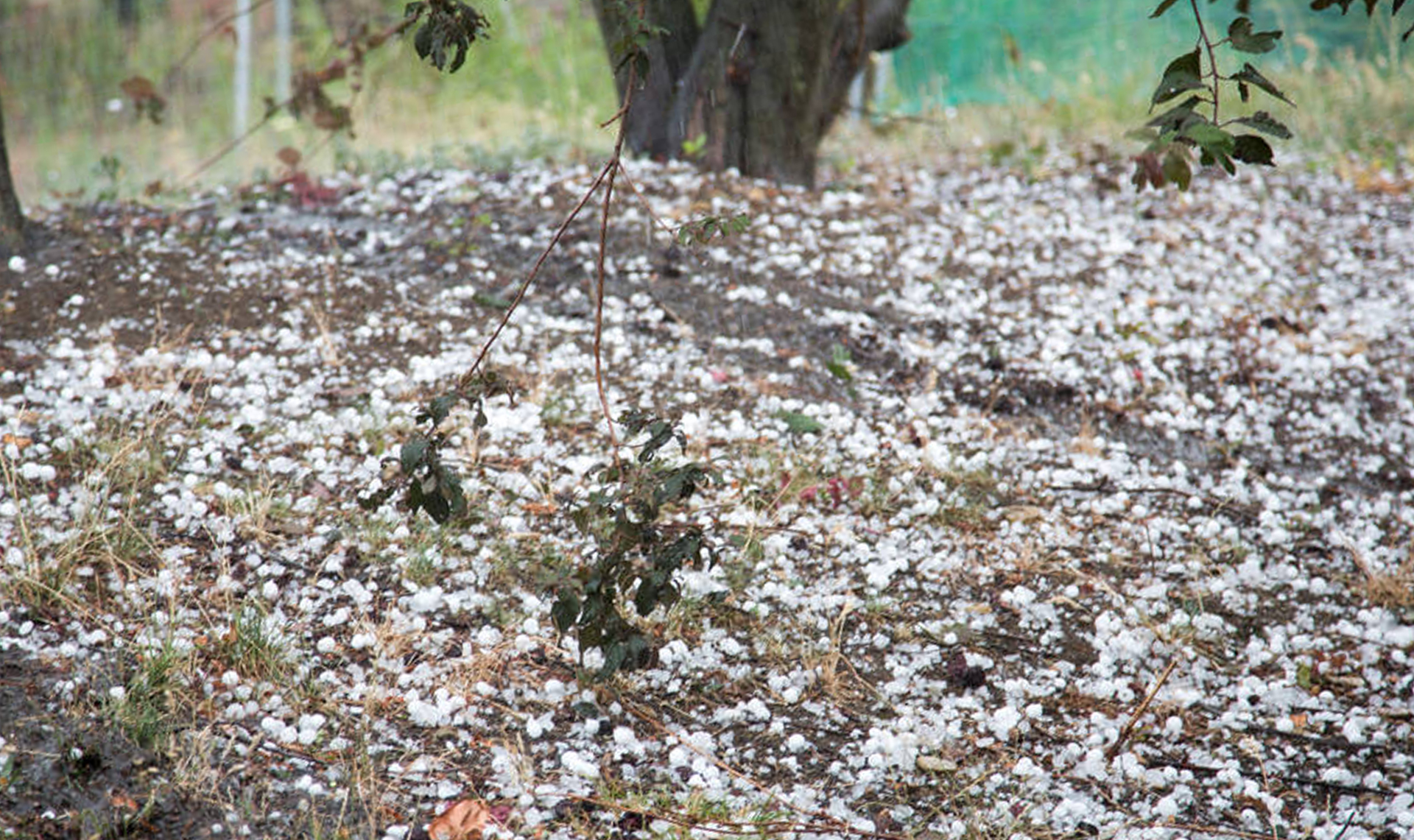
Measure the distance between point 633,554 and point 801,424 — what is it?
147 cm

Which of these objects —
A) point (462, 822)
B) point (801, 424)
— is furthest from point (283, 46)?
point (462, 822)

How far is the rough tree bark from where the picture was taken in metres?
5.32

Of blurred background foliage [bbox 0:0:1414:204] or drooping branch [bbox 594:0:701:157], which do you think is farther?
blurred background foliage [bbox 0:0:1414:204]

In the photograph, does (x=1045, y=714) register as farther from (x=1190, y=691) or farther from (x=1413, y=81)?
(x=1413, y=81)

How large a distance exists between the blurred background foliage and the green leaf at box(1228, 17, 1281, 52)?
4392 millimetres

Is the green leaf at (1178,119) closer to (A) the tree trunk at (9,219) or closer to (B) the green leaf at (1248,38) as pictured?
(B) the green leaf at (1248,38)

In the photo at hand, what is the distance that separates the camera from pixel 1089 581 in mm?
3268

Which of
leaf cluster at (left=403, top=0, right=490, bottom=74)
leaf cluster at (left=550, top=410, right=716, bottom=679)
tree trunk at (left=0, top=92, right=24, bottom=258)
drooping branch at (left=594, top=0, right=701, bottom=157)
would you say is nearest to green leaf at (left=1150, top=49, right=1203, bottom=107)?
leaf cluster at (left=550, top=410, right=716, bottom=679)

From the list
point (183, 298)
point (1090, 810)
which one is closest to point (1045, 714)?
point (1090, 810)

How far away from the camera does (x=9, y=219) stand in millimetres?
4402

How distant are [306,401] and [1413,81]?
7.83 meters

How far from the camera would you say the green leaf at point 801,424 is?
3795 millimetres

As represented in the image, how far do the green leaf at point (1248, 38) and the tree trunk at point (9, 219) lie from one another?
4.27 metres

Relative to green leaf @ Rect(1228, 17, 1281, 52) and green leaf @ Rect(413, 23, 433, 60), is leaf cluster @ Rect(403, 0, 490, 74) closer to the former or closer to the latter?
green leaf @ Rect(413, 23, 433, 60)
